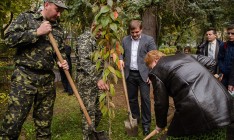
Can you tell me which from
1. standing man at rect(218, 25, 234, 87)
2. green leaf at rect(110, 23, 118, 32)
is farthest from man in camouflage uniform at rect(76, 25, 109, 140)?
standing man at rect(218, 25, 234, 87)

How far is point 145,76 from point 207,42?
5.68 ft

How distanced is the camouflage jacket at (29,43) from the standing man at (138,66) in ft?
5.01

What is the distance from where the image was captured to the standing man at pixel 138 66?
4.86 meters

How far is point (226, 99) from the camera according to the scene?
2828 millimetres

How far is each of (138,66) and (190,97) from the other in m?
2.21

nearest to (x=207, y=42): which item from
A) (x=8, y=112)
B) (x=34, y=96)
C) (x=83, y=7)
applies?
(x=83, y=7)

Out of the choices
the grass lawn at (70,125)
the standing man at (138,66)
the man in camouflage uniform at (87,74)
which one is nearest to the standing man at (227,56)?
the standing man at (138,66)

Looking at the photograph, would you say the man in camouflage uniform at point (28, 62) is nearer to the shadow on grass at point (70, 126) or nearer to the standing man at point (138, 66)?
the shadow on grass at point (70, 126)

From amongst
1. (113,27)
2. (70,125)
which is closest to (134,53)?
(113,27)

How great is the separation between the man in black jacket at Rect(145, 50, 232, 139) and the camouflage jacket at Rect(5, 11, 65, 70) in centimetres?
153

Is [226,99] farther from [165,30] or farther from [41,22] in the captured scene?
[165,30]

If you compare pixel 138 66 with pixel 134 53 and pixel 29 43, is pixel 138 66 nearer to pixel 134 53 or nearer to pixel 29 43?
pixel 134 53

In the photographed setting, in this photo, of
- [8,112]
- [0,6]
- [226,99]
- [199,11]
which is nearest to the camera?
[226,99]

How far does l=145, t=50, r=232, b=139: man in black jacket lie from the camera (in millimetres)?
2711
